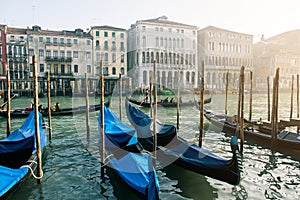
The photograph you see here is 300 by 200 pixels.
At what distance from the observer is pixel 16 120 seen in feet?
30.6

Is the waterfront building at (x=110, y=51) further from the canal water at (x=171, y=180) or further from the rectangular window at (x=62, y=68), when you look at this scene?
the canal water at (x=171, y=180)

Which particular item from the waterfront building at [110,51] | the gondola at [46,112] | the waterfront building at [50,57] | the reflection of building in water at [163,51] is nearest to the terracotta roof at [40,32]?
the waterfront building at [50,57]

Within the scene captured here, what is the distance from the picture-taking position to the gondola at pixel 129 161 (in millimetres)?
2887

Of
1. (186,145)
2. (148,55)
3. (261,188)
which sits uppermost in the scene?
(148,55)

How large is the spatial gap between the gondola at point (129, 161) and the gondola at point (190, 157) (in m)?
0.51

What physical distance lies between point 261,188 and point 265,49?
122 feet

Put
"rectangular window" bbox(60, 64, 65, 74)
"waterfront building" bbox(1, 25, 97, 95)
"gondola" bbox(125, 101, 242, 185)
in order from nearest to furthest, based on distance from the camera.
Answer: "gondola" bbox(125, 101, 242, 185) → "waterfront building" bbox(1, 25, 97, 95) → "rectangular window" bbox(60, 64, 65, 74)

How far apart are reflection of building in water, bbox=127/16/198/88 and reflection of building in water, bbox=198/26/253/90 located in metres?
1.94

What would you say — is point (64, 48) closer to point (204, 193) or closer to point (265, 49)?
point (204, 193)

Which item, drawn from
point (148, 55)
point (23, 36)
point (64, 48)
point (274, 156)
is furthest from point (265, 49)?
point (274, 156)

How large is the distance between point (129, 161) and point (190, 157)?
1.03m

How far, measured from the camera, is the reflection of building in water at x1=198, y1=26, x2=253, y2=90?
30188 mm

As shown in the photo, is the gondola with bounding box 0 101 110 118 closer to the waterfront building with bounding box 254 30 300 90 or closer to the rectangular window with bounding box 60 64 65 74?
the rectangular window with bounding box 60 64 65 74

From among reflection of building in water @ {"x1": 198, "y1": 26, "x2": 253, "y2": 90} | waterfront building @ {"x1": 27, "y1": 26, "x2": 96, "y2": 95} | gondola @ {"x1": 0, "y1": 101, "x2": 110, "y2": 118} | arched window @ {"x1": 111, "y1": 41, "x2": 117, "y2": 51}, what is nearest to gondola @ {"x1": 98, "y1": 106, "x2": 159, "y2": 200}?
gondola @ {"x1": 0, "y1": 101, "x2": 110, "y2": 118}
